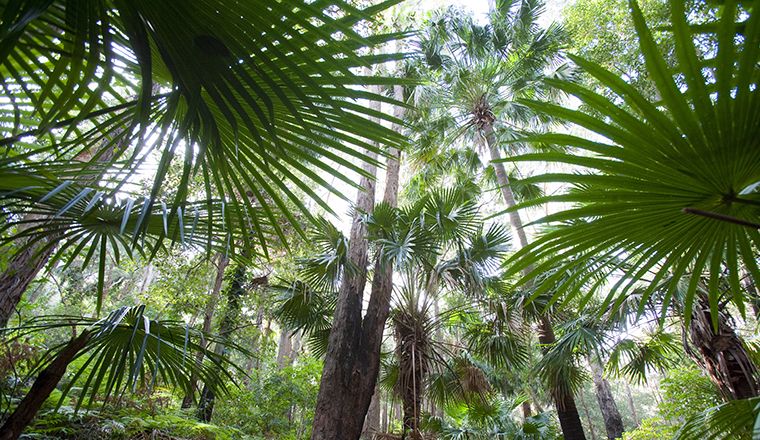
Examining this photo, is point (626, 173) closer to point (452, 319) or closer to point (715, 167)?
point (715, 167)

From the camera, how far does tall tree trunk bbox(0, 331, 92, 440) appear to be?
1.28 metres

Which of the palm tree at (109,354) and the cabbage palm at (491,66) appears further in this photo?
the cabbage palm at (491,66)

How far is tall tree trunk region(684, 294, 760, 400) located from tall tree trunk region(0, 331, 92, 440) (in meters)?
3.34

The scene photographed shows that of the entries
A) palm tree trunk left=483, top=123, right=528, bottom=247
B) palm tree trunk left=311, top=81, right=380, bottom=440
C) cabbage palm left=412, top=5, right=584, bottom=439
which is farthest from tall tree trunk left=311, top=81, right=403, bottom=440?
cabbage palm left=412, top=5, right=584, bottom=439

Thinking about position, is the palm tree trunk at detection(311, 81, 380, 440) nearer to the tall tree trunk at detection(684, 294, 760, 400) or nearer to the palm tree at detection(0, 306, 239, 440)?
the palm tree at detection(0, 306, 239, 440)

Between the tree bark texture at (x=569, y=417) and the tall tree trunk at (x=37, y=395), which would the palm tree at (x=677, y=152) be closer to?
the tall tree trunk at (x=37, y=395)

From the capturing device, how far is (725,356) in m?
2.68

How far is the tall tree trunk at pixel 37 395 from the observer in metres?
1.28

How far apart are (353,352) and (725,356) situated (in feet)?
9.92

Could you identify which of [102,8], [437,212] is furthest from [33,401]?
[437,212]

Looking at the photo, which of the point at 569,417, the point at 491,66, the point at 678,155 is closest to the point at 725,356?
the point at 569,417

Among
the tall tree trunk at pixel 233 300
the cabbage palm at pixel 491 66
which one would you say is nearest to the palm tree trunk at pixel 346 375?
the tall tree trunk at pixel 233 300

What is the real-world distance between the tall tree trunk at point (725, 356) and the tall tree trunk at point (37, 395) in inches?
131

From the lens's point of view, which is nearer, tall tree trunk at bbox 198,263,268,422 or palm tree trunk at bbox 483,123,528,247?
tall tree trunk at bbox 198,263,268,422
